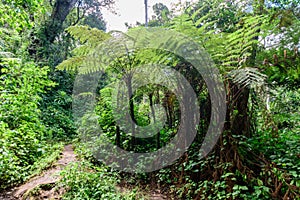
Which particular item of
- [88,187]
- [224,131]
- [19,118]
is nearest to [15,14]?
[19,118]

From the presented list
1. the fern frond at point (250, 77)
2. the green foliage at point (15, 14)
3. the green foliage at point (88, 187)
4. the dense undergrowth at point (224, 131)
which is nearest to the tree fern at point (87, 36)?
the dense undergrowth at point (224, 131)

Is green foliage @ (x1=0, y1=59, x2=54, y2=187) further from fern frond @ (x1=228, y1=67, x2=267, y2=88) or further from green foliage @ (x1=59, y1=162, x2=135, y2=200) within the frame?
fern frond @ (x1=228, y1=67, x2=267, y2=88)

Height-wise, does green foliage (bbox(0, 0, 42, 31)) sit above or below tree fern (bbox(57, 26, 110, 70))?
above

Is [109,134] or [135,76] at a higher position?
[135,76]

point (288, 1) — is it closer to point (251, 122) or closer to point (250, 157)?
point (251, 122)

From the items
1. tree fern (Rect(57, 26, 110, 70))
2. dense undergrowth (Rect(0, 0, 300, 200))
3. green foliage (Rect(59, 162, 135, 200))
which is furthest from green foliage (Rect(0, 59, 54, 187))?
green foliage (Rect(59, 162, 135, 200))

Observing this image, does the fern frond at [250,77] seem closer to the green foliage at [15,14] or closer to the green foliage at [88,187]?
the green foliage at [88,187]

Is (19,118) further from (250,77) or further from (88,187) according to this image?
(250,77)

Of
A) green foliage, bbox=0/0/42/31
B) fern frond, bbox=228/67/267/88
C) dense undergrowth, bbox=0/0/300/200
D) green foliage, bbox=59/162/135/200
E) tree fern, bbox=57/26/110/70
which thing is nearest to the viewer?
fern frond, bbox=228/67/267/88

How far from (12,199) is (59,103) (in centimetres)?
668

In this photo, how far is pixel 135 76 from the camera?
3311 millimetres

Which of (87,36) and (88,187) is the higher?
(87,36)

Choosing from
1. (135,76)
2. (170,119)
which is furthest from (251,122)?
(135,76)

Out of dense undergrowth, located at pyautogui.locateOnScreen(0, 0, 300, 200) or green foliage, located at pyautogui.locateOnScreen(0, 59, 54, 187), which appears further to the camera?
green foliage, located at pyautogui.locateOnScreen(0, 59, 54, 187)
